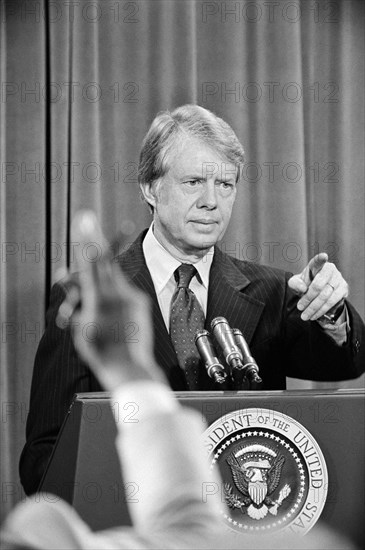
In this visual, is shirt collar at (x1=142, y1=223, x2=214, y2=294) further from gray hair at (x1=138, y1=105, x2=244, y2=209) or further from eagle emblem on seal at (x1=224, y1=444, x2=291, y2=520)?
eagle emblem on seal at (x1=224, y1=444, x2=291, y2=520)

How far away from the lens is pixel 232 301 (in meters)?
1.89

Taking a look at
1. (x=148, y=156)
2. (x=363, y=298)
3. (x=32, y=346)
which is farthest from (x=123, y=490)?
(x=363, y=298)

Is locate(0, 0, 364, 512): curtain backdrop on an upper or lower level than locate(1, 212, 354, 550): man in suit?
upper

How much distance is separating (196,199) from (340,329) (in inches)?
20.8

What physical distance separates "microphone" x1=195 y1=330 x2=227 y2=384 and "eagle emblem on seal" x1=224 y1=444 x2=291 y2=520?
0.65ft

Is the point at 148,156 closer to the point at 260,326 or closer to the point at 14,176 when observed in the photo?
the point at 260,326

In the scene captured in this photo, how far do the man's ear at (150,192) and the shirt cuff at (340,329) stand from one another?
631mm

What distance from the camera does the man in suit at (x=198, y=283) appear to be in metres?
1.73

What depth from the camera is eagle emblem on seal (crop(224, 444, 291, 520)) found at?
101 centimetres

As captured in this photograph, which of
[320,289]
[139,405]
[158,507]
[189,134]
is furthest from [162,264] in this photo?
[158,507]

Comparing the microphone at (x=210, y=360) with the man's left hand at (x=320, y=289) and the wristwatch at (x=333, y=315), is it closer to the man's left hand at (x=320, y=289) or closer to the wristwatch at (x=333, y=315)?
the man's left hand at (x=320, y=289)

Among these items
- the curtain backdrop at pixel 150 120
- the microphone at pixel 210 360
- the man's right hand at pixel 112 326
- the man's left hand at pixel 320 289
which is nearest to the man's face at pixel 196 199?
the man's right hand at pixel 112 326

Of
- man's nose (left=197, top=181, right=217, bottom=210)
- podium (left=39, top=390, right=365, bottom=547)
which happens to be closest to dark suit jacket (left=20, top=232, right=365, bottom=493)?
man's nose (left=197, top=181, right=217, bottom=210)

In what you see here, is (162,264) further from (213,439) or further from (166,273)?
(213,439)
